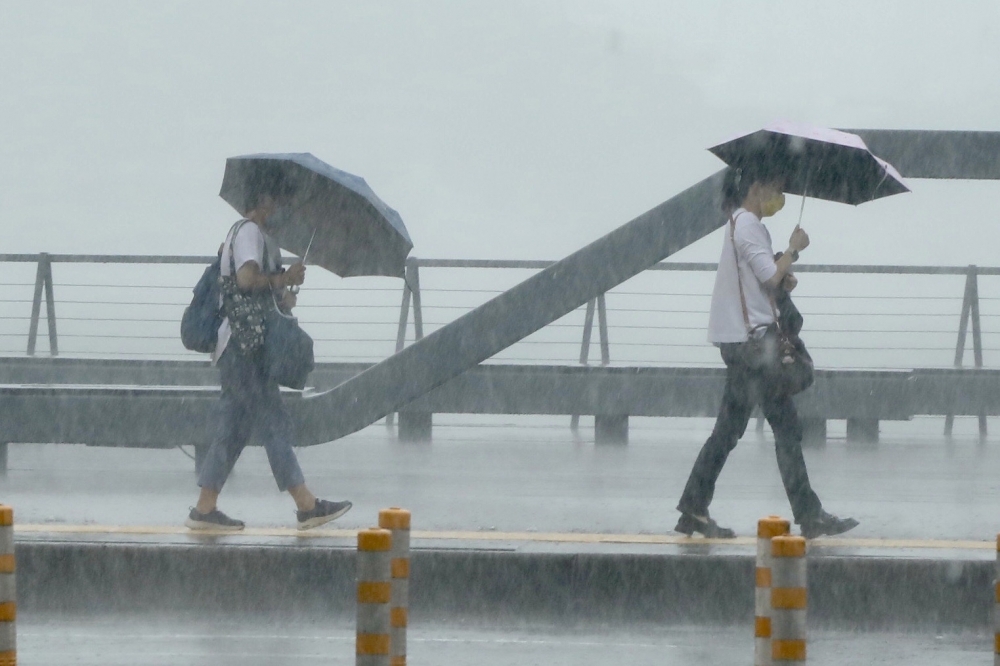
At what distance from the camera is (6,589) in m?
4.54

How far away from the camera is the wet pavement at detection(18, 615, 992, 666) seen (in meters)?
5.78

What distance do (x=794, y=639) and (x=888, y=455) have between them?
8928mm

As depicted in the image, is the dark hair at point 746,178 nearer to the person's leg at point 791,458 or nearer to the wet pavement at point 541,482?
the person's leg at point 791,458

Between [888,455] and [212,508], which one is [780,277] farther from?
[888,455]

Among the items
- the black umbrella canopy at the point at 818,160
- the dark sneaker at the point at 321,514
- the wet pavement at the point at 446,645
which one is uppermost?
the black umbrella canopy at the point at 818,160

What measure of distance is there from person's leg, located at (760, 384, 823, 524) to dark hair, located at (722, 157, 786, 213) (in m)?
1.01

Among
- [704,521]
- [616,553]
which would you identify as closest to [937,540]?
[704,521]

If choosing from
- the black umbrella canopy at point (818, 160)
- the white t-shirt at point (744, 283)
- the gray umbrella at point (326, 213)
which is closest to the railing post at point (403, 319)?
the gray umbrella at point (326, 213)

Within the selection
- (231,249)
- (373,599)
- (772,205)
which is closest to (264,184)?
(231,249)

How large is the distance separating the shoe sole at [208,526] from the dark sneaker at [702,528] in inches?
87.1

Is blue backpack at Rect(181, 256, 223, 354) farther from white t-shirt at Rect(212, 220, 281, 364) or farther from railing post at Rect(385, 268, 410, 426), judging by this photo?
railing post at Rect(385, 268, 410, 426)

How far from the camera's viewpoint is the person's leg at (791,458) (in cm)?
732

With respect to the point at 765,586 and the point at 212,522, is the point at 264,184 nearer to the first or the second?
the point at 212,522

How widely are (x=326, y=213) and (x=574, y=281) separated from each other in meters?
1.81
